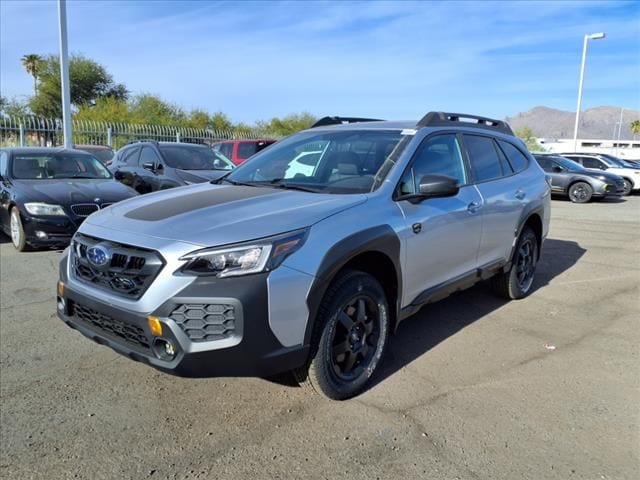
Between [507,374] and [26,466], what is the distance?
301 centimetres

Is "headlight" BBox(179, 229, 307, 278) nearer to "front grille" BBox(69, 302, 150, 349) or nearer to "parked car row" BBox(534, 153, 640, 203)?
"front grille" BBox(69, 302, 150, 349)

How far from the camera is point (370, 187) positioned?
3.39 metres

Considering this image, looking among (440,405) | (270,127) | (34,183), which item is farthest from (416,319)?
(270,127)

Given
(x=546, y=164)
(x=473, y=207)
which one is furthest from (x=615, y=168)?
(x=473, y=207)

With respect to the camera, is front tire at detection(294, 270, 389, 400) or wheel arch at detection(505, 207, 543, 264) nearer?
front tire at detection(294, 270, 389, 400)

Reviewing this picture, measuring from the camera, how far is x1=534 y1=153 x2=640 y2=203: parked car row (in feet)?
53.0

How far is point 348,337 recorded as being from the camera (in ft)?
10.3

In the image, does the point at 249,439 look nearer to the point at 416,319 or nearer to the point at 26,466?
the point at 26,466

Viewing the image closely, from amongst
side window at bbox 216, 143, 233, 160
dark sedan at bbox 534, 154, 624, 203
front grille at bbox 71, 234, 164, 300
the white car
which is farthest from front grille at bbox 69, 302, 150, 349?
the white car

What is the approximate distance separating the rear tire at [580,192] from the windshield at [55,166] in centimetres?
1442

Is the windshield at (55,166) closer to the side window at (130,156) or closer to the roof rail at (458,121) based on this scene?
the side window at (130,156)

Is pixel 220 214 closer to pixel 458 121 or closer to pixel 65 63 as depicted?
pixel 458 121

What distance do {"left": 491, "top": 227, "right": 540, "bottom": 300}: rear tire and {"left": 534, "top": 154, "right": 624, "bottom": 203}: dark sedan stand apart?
11.3 metres

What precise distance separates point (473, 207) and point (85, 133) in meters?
20.0
